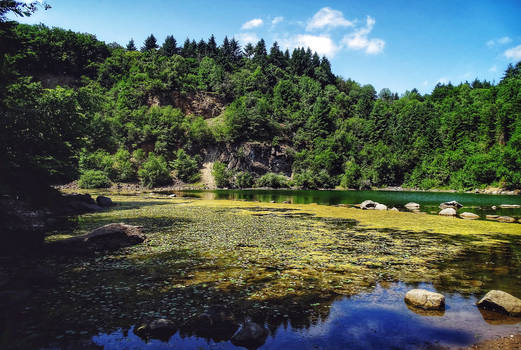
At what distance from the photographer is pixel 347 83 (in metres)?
196

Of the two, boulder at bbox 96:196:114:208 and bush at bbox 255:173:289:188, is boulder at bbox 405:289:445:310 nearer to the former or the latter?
boulder at bbox 96:196:114:208

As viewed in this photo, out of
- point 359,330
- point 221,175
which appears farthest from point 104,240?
point 221,175

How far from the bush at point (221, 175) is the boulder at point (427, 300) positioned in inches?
3594

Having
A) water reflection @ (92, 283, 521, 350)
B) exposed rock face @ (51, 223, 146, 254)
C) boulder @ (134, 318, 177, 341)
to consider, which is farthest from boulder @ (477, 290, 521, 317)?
exposed rock face @ (51, 223, 146, 254)

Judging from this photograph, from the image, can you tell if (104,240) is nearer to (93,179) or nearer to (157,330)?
(157,330)

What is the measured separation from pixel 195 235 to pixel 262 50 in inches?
6836

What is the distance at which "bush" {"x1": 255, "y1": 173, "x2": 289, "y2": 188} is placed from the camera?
102 meters

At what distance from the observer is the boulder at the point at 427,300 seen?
31.3ft

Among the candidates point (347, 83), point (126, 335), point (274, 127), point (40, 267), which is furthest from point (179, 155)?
point (347, 83)

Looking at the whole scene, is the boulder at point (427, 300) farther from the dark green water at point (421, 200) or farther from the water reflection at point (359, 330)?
the dark green water at point (421, 200)

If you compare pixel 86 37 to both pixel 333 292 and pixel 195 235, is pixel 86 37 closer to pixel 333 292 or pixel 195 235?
pixel 195 235

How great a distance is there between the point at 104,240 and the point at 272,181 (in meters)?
86.2

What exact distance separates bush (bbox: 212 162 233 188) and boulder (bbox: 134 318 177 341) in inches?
3610

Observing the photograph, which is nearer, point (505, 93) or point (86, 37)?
point (505, 93)
